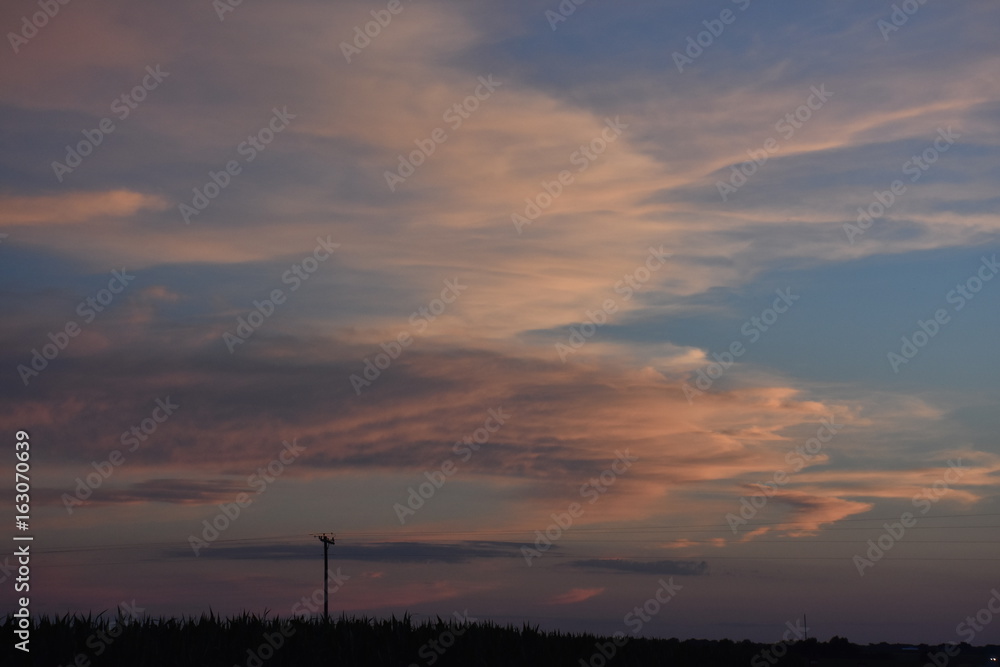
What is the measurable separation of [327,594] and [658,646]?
70.8 metres

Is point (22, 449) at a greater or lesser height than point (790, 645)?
greater

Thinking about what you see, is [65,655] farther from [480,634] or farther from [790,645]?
[790,645]

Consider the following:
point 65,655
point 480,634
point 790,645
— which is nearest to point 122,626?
point 65,655

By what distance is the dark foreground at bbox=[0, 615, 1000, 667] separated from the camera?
27.8 metres

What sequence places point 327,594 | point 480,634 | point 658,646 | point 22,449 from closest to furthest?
point 22,449 < point 480,634 < point 658,646 < point 327,594

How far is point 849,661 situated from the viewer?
109500 millimetres

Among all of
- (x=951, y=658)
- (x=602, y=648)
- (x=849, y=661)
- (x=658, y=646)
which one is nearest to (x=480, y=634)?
(x=602, y=648)

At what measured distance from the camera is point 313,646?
30.3 m

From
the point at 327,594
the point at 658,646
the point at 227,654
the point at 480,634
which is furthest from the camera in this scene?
the point at 327,594

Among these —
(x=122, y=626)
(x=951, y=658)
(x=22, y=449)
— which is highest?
(x=22, y=449)

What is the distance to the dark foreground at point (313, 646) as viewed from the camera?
91.1 ft

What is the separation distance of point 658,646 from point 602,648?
4.74 meters

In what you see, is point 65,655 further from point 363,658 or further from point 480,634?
point 480,634

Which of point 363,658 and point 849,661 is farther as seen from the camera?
point 849,661
